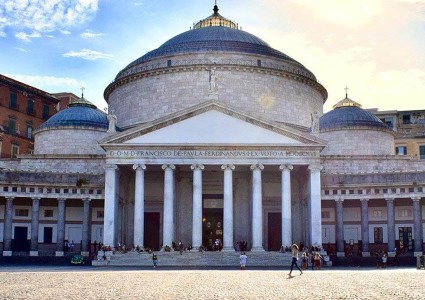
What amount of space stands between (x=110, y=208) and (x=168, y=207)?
4.81 metres

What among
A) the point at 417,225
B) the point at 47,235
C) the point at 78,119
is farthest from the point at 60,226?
the point at 417,225

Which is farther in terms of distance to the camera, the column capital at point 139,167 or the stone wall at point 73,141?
the stone wall at point 73,141

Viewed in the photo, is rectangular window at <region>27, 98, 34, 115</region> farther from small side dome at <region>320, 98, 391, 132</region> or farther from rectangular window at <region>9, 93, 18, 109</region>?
small side dome at <region>320, 98, 391, 132</region>

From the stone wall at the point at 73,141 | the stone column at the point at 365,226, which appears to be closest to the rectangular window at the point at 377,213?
the stone column at the point at 365,226

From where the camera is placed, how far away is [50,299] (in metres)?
23.6

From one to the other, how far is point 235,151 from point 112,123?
1088cm

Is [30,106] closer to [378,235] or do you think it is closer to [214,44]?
[214,44]

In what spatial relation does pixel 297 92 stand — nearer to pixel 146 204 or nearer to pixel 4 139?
pixel 146 204

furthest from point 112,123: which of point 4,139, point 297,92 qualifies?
point 4,139

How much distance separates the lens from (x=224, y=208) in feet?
190

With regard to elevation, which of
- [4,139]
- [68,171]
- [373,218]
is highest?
[4,139]

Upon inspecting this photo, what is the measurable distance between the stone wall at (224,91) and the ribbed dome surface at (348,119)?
2.16m

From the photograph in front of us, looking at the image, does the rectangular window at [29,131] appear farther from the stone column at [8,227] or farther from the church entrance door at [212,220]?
the church entrance door at [212,220]

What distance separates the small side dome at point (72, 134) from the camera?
72.8m
